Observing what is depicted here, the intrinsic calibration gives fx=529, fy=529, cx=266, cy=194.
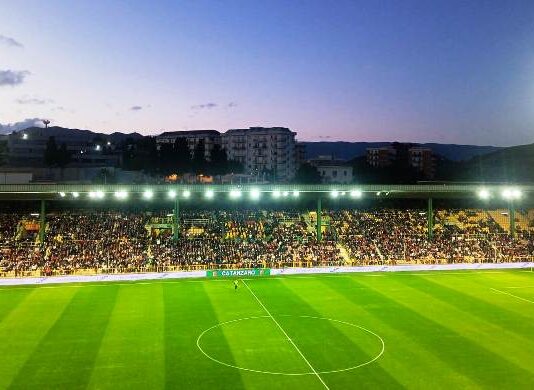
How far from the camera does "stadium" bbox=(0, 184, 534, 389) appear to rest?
20438 mm

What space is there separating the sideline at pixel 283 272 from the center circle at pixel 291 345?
48.1 ft

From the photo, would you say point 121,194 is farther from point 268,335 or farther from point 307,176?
point 307,176

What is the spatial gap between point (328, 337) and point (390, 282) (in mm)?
16385

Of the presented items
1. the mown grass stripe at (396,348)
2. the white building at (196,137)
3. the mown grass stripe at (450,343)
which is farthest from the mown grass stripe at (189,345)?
the white building at (196,137)

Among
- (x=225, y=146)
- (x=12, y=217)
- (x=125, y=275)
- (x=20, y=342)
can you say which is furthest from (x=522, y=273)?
(x=225, y=146)

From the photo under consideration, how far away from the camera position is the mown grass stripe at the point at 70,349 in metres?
19.1

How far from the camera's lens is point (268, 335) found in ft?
82.2

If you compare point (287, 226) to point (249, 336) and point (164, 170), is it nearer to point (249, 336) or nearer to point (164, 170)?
point (249, 336)

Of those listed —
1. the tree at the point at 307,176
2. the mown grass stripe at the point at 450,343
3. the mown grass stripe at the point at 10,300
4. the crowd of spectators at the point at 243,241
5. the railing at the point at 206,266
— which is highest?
the tree at the point at 307,176

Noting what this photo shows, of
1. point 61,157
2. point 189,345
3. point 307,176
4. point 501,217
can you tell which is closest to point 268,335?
point 189,345

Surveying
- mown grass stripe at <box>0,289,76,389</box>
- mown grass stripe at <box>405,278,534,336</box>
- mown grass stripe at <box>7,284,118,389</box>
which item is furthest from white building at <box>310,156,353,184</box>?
mown grass stripe at <box>7,284,118,389</box>

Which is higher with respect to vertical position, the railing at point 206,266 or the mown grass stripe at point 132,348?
the railing at point 206,266

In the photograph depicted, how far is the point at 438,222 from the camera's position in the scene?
5906cm

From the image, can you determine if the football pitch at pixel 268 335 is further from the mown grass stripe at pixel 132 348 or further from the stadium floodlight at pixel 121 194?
the stadium floodlight at pixel 121 194
